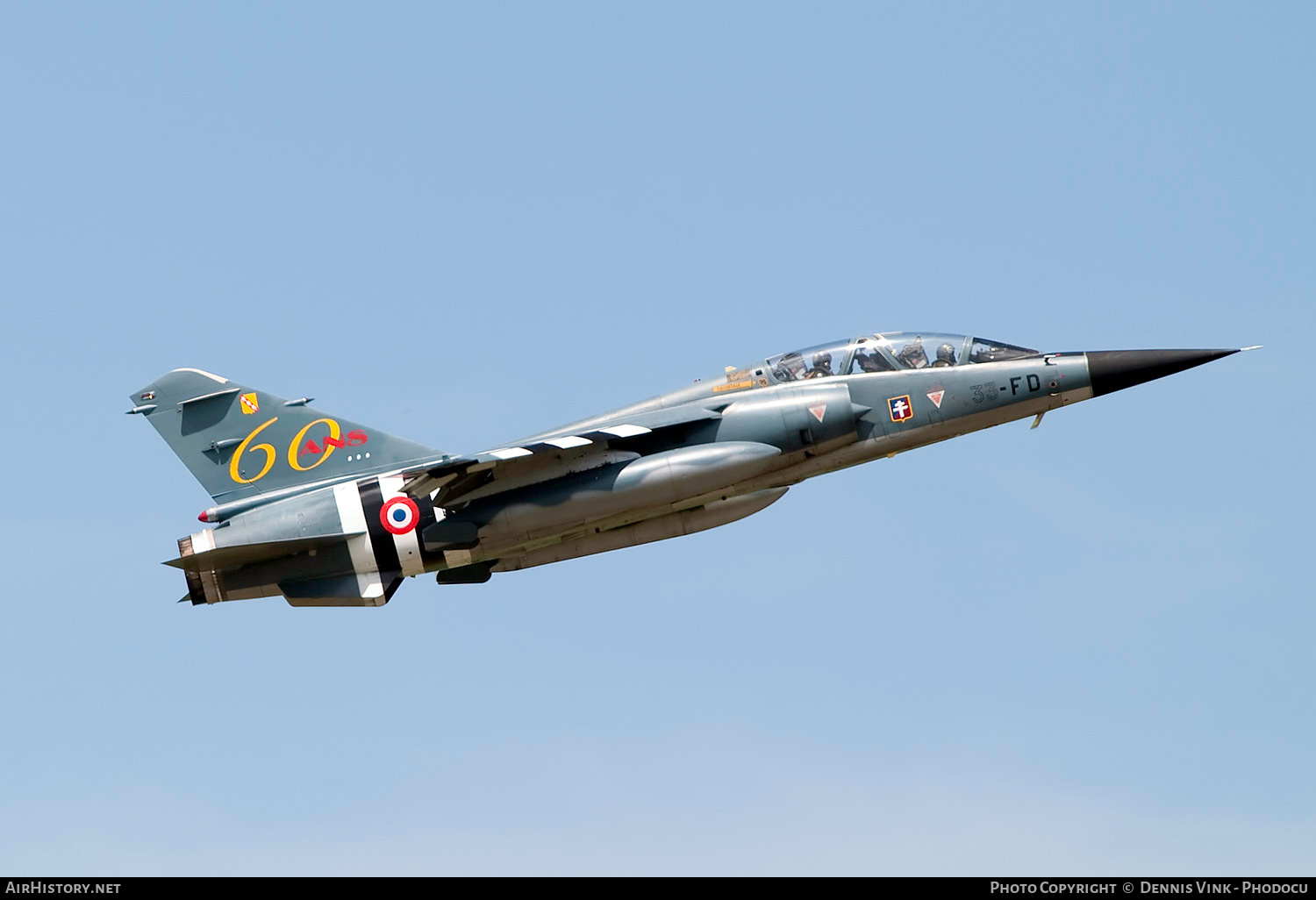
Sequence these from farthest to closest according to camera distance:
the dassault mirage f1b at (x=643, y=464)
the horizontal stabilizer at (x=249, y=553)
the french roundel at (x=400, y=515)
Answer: the french roundel at (x=400, y=515), the horizontal stabilizer at (x=249, y=553), the dassault mirage f1b at (x=643, y=464)

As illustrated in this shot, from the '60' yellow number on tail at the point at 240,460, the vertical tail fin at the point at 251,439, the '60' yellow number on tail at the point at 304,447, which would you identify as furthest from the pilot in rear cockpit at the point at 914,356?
the '60' yellow number on tail at the point at 240,460

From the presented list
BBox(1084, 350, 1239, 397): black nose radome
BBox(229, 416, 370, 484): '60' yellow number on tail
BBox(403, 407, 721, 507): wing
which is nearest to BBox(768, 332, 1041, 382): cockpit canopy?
BBox(1084, 350, 1239, 397): black nose radome

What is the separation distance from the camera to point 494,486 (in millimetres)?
20828

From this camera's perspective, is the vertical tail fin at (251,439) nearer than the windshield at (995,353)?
No

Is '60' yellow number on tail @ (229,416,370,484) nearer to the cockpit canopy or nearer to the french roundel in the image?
the french roundel

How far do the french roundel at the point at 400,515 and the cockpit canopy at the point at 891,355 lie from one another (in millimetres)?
5550

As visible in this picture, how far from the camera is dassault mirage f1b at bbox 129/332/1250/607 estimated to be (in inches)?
803

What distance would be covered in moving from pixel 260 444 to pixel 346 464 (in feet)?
4.58

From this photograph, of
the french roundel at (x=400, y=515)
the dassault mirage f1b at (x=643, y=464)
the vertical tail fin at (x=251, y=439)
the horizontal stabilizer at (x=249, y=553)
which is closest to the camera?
the dassault mirage f1b at (x=643, y=464)

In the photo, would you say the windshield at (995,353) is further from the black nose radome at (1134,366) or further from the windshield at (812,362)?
the windshield at (812,362)

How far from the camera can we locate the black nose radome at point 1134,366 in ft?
68.5

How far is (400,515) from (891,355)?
7459mm

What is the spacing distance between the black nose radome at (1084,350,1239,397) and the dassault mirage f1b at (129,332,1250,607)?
0.02 metres
